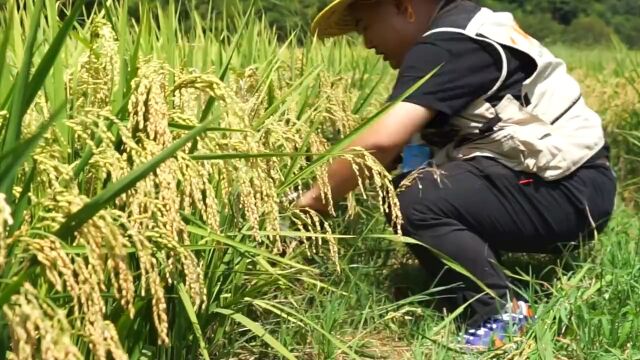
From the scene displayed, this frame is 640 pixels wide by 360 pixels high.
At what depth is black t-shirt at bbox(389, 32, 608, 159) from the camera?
1977mm

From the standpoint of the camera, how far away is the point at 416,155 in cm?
236

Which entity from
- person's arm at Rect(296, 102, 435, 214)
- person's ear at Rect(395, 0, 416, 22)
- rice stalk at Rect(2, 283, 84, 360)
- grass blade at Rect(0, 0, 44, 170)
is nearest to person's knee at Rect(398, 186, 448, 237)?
person's arm at Rect(296, 102, 435, 214)

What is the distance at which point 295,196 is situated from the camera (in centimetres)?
184

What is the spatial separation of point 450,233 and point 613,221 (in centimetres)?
116

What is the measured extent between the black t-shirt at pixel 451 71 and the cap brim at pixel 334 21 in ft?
0.93

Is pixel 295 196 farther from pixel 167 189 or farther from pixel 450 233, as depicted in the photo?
pixel 167 189

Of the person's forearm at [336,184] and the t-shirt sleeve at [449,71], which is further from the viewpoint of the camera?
the t-shirt sleeve at [449,71]

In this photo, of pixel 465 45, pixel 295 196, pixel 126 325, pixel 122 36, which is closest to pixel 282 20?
pixel 465 45

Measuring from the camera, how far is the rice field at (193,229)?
934 millimetres

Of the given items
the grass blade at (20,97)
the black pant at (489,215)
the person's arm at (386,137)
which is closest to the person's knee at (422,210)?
the black pant at (489,215)

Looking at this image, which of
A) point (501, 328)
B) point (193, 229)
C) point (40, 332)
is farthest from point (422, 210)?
point (40, 332)

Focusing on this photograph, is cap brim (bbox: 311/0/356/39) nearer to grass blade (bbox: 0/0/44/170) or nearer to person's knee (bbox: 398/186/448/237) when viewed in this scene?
person's knee (bbox: 398/186/448/237)

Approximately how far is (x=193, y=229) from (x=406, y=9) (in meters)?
1.12

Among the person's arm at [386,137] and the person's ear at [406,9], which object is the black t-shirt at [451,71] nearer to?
the person's arm at [386,137]
